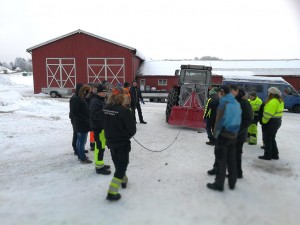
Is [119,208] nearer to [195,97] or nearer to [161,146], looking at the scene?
[161,146]

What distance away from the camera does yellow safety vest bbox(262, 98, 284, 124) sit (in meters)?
5.88

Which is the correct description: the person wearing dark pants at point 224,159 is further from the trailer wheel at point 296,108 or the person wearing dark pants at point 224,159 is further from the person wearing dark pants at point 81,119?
the trailer wheel at point 296,108

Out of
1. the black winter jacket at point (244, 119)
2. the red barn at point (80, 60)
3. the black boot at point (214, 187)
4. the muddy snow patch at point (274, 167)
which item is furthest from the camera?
the red barn at point (80, 60)

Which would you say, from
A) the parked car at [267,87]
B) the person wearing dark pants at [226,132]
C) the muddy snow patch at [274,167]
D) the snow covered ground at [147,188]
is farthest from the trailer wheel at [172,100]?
the parked car at [267,87]

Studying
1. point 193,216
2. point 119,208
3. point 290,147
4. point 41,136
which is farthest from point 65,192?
point 290,147

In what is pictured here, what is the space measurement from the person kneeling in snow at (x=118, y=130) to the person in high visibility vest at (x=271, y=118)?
3586 millimetres

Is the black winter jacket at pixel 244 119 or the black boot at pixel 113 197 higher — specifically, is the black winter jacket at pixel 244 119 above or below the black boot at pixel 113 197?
above

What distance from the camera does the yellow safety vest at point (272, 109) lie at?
19.3ft

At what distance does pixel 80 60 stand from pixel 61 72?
92.4 inches

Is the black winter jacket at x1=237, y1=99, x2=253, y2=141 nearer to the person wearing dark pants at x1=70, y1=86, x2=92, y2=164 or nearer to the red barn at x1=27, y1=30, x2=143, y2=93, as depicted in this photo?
the person wearing dark pants at x1=70, y1=86, x2=92, y2=164

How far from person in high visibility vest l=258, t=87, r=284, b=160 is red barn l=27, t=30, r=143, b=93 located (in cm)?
2093

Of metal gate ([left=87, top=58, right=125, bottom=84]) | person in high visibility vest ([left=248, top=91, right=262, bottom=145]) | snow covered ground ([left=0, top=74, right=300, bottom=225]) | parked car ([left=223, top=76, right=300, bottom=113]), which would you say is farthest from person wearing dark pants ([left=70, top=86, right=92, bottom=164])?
metal gate ([left=87, top=58, right=125, bottom=84])

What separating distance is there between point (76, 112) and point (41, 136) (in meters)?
3.06

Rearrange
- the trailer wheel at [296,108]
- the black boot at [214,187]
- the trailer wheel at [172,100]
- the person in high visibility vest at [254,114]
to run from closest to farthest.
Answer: the black boot at [214,187], the person in high visibility vest at [254,114], the trailer wheel at [172,100], the trailer wheel at [296,108]
